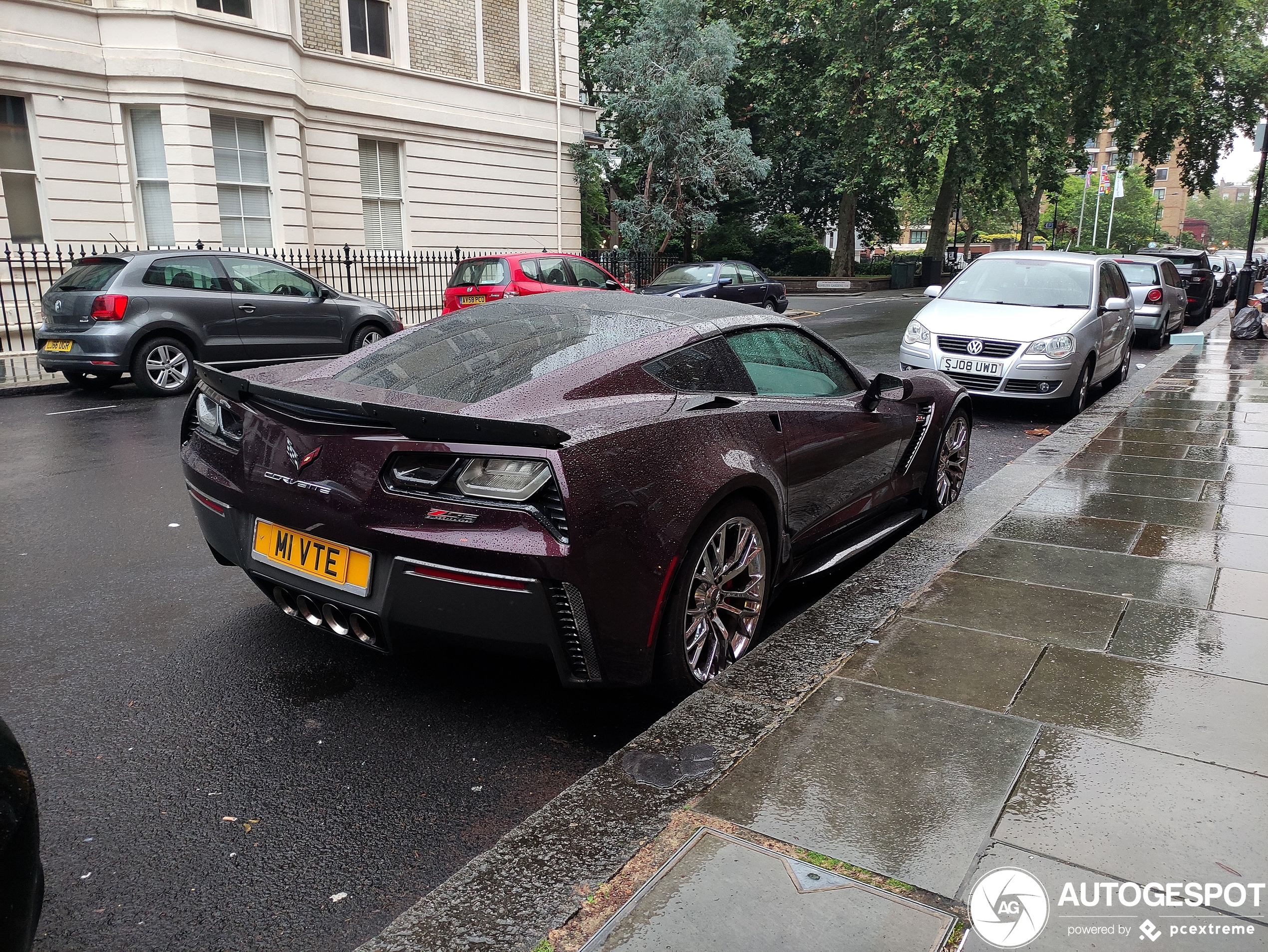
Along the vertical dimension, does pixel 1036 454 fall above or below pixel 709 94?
below

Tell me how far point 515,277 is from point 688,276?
17.0 feet

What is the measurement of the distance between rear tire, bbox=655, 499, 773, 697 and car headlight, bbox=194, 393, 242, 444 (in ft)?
5.66

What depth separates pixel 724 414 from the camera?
11.9ft

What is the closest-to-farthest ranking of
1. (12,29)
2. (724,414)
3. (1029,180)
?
(724,414), (12,29), (1029,180)

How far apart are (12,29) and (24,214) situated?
2989 millimetres

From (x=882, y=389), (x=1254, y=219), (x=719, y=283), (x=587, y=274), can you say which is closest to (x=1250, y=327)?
(x=1254, y=219)

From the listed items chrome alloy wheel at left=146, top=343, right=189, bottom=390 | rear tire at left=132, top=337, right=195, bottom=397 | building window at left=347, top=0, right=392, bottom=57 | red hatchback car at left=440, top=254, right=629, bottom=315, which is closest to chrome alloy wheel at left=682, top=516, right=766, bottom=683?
rear tire at left=132, top=337, right=195, bottom=397

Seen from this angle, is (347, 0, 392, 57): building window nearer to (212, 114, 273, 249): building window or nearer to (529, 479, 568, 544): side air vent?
(212, 114, 273, 249): building window

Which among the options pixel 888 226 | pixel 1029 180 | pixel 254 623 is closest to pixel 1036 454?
pixel 254 623

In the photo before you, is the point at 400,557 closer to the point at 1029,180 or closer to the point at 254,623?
the point at 254,623

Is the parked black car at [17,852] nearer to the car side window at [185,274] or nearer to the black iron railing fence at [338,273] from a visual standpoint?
the car side window at [185,274]

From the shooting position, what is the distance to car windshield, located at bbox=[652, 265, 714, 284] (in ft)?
63.4

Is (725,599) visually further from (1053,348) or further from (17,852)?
(1053,348)

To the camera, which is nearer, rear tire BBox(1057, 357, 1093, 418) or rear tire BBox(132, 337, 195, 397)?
rear tire BBox(1057, 357, 1093, 418)
